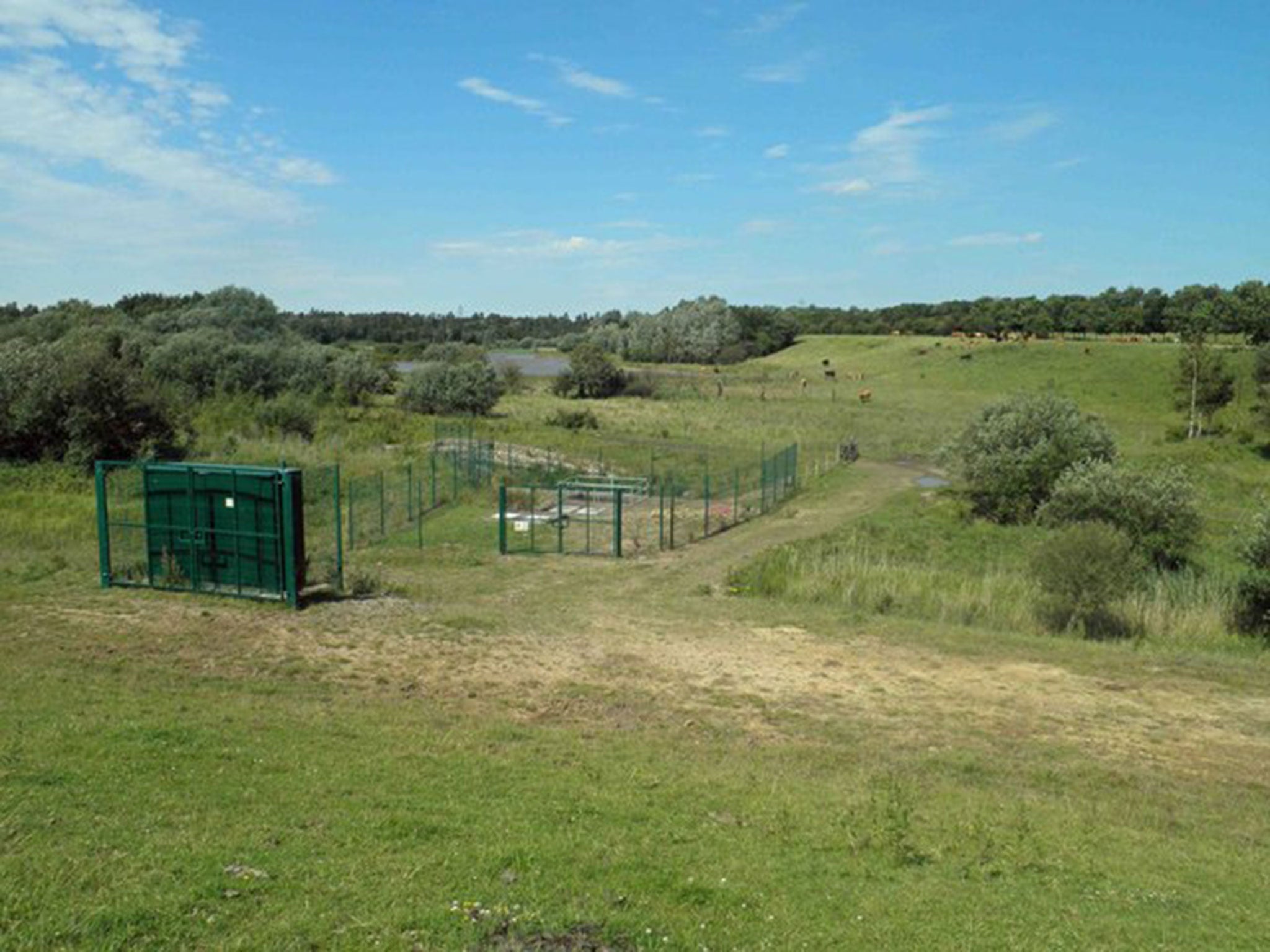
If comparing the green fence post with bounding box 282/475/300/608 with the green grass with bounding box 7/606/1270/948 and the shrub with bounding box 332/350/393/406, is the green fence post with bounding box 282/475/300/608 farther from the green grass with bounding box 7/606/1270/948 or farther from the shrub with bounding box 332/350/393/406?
the shrub with bounding box 332/350/393/406

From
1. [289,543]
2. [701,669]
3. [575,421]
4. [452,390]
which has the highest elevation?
[452,390]

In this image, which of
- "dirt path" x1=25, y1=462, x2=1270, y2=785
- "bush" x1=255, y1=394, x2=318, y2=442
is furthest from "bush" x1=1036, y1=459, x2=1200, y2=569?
"bush" x1=255, y1=394, x2=318, y2=442

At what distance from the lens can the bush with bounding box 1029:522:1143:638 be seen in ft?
61.4

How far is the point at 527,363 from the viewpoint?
398 feet

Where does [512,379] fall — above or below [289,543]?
above

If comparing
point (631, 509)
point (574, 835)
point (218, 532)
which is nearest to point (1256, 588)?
point (574, 835)

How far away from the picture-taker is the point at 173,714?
11461 mm

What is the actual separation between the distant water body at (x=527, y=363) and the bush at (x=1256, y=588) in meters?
67.9

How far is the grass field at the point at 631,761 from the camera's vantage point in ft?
21.0

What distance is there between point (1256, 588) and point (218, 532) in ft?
65.7

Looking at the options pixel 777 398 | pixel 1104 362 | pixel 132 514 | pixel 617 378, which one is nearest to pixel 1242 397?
pixel 1104 362

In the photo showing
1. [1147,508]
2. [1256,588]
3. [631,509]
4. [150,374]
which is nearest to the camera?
[1256,588]

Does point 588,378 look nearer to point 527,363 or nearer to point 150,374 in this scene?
point 150,374

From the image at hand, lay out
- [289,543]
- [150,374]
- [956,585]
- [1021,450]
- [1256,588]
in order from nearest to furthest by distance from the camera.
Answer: [289,543], [1256,588], [956,585], [1021,450], [150,374]
